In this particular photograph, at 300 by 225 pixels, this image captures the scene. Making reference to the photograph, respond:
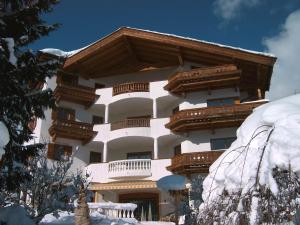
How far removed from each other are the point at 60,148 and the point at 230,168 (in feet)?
75.9

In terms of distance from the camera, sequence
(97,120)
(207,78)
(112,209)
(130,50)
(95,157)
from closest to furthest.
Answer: (112,209)
(207,78)
(95,157)
(97,120)
(130,50)

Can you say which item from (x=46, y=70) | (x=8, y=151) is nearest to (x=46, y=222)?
(x=8, y=151)

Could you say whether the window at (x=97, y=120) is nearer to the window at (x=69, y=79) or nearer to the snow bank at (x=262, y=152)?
the window at (x=69, y=79)

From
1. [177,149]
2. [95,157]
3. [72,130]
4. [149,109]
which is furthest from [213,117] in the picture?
[72,130]

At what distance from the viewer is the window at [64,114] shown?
27531 millimetres

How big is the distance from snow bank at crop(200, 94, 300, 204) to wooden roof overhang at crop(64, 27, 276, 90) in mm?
22730

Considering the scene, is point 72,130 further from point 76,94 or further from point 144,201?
point 144,201

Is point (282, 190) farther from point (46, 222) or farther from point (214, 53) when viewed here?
point (214, 53)

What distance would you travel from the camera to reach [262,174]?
11.2 ft

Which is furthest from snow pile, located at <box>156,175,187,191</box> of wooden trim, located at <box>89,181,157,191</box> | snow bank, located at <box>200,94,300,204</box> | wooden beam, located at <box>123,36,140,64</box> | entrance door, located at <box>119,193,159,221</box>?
wooden beam, located at <box>123,36,140,64</box>

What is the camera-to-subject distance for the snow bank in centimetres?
327

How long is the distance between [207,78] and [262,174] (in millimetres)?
23028

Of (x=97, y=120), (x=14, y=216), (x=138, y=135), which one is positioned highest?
(x=97, y=120)

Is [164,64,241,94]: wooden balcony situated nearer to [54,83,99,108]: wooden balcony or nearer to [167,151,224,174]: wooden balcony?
[167,151,224,174]: wooden balcony
